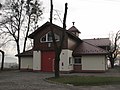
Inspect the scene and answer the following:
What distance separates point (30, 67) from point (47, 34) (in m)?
6.34

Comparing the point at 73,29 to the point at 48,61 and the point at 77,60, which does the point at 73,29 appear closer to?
the point at 77,60

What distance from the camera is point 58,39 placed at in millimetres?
32250

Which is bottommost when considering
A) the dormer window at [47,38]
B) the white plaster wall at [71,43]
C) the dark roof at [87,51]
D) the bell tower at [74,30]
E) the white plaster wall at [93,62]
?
the white plaster wall at [93,62]

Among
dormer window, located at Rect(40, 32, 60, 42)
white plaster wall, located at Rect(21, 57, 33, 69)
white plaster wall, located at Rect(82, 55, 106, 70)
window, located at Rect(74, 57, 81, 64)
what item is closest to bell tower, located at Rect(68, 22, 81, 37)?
white plaster wall, located at Rect(21, 57, 33, 69)

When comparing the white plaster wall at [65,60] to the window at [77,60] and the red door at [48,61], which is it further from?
the window at [77,60]

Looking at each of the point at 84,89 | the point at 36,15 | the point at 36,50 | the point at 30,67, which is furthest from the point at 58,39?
the point at 84,89

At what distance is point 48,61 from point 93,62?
6115 millimetres

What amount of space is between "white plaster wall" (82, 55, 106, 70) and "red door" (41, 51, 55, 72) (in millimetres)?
4240

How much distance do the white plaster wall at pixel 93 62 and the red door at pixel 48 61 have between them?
4240 mm

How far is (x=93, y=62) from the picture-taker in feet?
107

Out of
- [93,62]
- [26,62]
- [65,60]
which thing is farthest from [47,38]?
[93,62]

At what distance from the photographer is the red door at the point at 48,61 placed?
3303 centimetres

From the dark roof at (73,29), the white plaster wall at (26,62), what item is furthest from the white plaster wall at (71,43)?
the dark roof at (73,29)

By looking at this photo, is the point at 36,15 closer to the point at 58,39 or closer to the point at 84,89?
the point at 58,39
